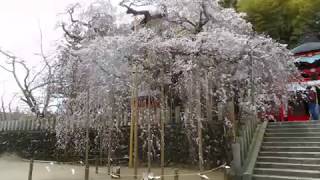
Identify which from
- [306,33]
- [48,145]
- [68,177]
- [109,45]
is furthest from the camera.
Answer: [306,33]

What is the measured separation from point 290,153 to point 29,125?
463 inches

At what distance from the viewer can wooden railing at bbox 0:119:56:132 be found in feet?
52.1

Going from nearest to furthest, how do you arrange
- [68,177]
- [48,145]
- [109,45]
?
[109,45] → [68,177] → [48,145]

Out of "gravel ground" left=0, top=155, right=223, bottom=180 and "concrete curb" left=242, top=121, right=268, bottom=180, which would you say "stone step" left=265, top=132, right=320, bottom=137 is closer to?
"concrete curb" left=242, top=121, right=268, bottom=180

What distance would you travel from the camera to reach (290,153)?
10203mm

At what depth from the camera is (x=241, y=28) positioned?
1291cm

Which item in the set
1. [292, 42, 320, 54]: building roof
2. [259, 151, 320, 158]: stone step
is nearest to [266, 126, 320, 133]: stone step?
[259, 151, 320, 158]: stone step

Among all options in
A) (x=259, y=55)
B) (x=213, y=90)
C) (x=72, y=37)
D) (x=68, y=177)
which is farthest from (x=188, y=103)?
(x=72, y=37)

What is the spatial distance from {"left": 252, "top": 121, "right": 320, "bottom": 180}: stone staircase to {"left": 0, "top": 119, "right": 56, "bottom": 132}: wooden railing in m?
8.84

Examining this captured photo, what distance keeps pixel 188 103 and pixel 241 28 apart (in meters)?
4.07

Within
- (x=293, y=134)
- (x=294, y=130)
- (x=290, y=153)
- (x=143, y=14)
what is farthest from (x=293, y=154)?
(x=143, y=14)

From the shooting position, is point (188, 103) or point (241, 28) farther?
point (241, 28)

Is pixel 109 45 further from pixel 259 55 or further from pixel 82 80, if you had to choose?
pixel 259 55

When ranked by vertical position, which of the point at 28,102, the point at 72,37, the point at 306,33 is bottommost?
the point at 28,102
